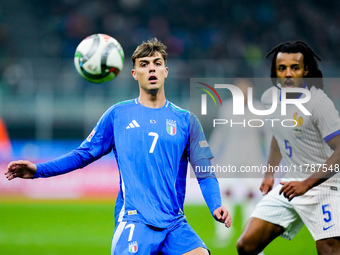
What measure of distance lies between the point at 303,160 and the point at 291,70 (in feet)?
2.79

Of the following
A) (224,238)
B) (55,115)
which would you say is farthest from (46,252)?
(55,115)

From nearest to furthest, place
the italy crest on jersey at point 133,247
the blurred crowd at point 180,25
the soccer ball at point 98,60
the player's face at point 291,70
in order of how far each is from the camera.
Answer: the italy crest on jersey at point 133,247 → the player's face at point 291,70 → the soccer ball at point 98,60 → the blurred crowd at point 180,25

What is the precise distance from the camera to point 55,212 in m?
11.8

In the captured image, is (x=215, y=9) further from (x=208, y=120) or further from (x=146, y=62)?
(x=146, y=62)

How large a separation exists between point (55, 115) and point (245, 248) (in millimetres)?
10308

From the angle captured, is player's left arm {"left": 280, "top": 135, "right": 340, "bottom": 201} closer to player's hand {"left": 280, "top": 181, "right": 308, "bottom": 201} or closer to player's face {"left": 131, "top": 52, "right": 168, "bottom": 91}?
player's hand {"left": 280, "top": 181, "right": 308, "bottom": 201}

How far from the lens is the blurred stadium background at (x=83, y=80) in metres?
10.2

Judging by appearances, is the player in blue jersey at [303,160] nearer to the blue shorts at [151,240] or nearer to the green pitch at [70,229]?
the blue shorts at [151,240]

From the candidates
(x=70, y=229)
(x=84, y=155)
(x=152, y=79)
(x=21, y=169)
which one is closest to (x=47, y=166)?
(x=21, y=169)

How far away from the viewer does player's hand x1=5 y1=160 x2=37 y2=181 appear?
4.41 meters

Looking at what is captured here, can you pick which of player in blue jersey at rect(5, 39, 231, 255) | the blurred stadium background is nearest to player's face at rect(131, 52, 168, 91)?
player in blue jersey at rect(5, 39, 231, 255)

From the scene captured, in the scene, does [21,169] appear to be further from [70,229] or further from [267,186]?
[70,229]

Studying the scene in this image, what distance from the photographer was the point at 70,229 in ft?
32.7

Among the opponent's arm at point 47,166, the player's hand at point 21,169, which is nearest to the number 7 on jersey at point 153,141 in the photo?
the opponent's arm at point 47,166
